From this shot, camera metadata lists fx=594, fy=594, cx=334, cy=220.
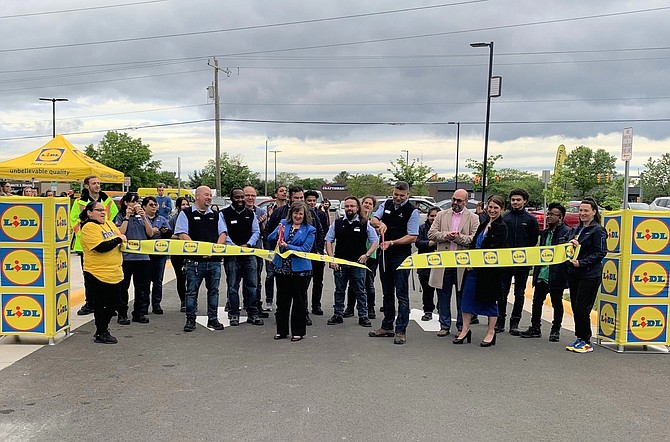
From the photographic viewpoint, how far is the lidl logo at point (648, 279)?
744 centimetres

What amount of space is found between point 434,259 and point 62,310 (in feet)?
15.8

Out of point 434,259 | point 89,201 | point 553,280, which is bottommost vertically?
point 553,280

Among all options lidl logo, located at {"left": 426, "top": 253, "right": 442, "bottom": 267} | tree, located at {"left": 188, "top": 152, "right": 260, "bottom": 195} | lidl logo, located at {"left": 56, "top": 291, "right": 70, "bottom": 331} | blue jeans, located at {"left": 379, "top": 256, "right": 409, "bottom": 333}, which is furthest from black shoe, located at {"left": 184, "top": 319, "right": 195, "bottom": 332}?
tree, located at {"left": 188, "top": 152, "right": 260, "bottom": 195}

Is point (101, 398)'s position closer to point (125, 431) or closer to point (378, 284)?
point (125, 431)

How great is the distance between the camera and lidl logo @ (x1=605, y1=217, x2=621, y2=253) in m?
7.53

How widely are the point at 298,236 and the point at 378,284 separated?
5760 mm

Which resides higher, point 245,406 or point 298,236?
point 298,236

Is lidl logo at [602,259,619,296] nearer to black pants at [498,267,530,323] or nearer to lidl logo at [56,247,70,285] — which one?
black pants at [498,267,530,323]

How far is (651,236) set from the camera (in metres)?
7.45

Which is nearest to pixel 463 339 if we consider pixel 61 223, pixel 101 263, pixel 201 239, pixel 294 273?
pixel 294 273

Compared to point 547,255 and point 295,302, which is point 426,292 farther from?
point 295,302

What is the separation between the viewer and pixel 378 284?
13.3m

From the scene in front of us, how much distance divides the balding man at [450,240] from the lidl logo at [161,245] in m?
3.65

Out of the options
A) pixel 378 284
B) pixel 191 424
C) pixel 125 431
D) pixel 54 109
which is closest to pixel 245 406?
pixel 191 424
